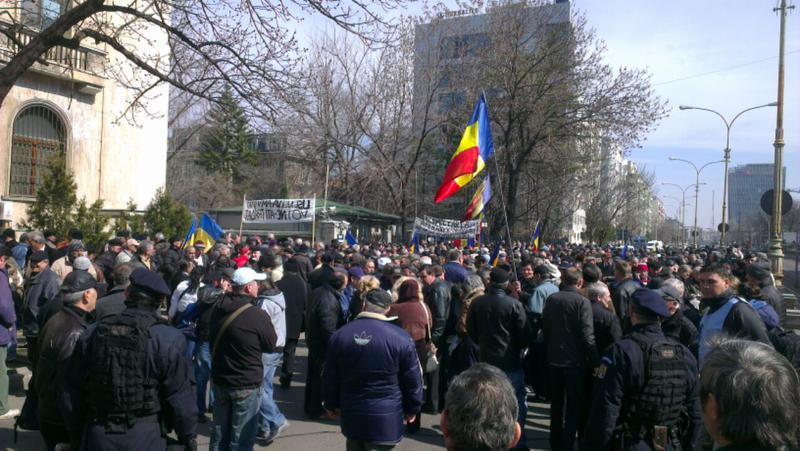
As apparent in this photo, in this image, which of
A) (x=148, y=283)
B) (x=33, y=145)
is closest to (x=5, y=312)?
(x=148, y=283)

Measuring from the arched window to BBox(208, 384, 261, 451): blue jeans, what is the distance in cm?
1568

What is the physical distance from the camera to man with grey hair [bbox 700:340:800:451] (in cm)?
209

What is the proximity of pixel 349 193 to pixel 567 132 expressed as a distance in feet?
45.7

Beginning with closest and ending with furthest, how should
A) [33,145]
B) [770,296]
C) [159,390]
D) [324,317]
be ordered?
[159,390] < [770,296] < [324,317] < [33,145]

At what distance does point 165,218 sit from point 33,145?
14.0ft

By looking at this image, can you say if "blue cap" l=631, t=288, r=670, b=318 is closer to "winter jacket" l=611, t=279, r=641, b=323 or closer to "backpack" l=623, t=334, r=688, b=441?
"backpack" l=623, t=334, r=688, b=441

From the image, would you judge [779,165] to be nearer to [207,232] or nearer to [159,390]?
[207,232]

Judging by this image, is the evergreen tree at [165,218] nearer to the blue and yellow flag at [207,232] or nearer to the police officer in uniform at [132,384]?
the blue and yellow flag at [207,232]

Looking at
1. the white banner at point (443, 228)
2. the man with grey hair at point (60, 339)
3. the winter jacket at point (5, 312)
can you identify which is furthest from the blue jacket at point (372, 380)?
the white banner at point (443, 228)

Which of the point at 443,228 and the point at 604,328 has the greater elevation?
the point at 443,228

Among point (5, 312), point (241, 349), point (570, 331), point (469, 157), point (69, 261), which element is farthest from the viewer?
point (469, 157)

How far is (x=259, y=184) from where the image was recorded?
58.8 m

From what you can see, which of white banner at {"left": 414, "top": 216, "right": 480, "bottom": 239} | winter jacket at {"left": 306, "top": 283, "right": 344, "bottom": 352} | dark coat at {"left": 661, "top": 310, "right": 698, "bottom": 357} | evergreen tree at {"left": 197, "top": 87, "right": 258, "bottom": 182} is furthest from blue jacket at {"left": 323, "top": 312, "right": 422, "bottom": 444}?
evergreen tree at {"left": 197, "top": 87, "right": 258, "bottom": 182}

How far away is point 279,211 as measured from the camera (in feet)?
63.6
